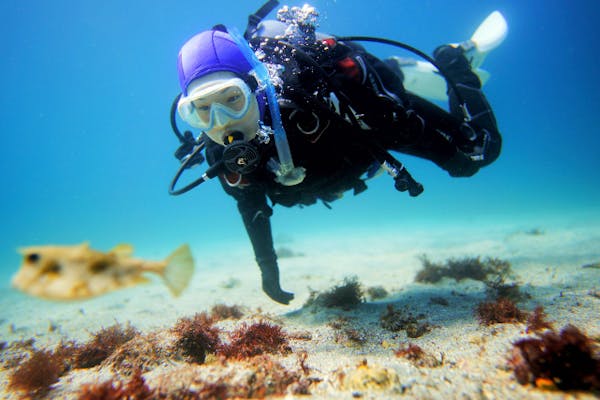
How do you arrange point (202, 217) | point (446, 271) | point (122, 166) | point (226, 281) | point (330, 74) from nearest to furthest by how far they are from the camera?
point (330, 74)
point (446, 271)
point (226, 281)
point (202, 217)
point (122, 166)

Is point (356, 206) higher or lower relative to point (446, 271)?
higher

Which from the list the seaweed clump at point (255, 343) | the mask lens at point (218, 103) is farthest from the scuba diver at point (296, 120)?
the seaweed clump at point (255, 343)

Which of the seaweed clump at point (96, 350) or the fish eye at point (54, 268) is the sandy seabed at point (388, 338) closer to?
the seaweed clump at point (96, 350)

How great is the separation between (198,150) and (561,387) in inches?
192

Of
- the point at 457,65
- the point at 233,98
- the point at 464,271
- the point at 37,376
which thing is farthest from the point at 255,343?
the point at 457,65

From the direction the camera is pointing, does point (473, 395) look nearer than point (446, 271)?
Yes

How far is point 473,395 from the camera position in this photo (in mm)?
2010

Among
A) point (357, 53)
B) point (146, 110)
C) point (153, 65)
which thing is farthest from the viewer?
point (146, 110)

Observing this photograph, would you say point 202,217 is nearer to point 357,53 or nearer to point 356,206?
point 356,206

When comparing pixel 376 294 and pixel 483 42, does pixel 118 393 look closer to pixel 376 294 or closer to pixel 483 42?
pixel 376 294

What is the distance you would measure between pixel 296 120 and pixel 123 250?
2.77 m

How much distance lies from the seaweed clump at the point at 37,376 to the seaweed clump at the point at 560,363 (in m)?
4.50

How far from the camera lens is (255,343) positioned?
3.07 m

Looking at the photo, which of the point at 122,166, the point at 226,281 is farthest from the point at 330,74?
the point at 122,166
